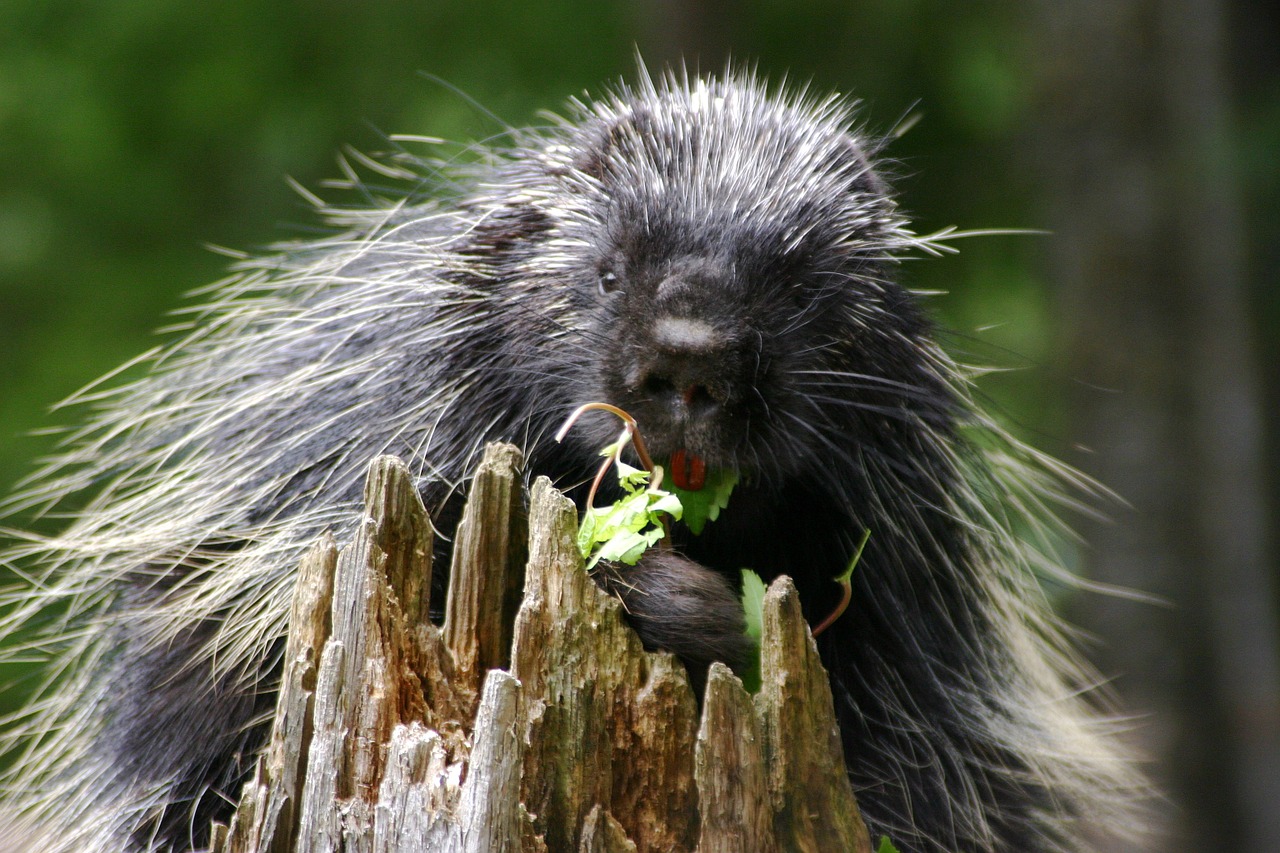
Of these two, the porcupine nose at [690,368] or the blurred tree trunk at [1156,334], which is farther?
the blurred tree trunk at [1156,334]

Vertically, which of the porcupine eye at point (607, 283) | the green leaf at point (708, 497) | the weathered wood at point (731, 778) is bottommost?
the weathered wood at point (731, 778)

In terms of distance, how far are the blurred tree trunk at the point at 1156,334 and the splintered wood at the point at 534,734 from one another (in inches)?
127

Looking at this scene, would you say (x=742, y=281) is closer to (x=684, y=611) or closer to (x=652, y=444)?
(x=652, y=444)

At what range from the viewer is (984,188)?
6004 millimetres

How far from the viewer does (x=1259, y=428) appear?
561 centimetres

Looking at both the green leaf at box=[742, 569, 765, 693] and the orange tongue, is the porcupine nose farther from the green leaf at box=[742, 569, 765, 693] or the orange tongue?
the green leaf at box=[742, 569, 765, 693]

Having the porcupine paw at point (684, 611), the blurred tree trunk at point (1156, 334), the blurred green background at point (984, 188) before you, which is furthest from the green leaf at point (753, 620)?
the blurred green background at point (984, 188)

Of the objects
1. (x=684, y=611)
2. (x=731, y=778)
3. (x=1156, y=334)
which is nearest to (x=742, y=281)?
(x=684, y=611)

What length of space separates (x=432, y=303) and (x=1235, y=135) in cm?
419

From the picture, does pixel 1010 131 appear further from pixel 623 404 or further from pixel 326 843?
pixel 326 843

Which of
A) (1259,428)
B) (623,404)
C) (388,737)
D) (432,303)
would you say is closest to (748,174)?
(623,404)

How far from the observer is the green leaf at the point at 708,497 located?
2146 mm

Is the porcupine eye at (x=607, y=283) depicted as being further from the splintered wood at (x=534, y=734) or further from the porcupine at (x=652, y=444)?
the splintered wood at (x=534, y=734)

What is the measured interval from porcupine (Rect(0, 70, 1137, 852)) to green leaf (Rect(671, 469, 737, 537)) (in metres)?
0.05
